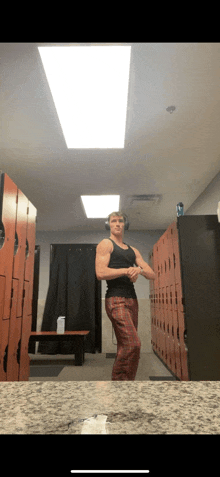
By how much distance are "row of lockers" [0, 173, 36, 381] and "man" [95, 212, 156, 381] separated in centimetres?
79

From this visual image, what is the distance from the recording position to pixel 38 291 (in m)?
6.03

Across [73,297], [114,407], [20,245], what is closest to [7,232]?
[20,245]

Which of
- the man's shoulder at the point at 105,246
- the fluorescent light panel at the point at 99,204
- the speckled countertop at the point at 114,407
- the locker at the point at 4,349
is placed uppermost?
the fluorescent light panel at the point at 99,204

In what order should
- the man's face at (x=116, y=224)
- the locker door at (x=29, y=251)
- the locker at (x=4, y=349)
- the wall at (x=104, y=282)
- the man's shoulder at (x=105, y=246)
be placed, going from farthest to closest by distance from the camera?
1. the wall at (x=104, y=282)
2. the locker door at (x=29, y=251)
3. the locker at (x=4, y=349)
4. the man's face at (x=116, y=224)
5. the man's shoulder at (x=105, y=246)

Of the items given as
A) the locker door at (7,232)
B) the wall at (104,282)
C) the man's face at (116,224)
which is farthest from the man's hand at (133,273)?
the wall at (104,282)

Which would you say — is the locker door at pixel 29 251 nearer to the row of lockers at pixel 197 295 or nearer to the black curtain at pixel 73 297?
the row of lockers at pixel 197 295

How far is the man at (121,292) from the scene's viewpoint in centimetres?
154

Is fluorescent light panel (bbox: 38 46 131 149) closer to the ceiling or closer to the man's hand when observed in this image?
the ceiling

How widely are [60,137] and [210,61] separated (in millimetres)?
1431

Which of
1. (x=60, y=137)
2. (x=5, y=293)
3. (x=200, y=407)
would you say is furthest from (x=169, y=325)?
(x=200, y=407)

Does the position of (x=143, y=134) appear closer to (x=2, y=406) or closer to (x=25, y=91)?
(x=25, y=91)

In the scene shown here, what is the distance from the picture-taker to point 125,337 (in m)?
1.57

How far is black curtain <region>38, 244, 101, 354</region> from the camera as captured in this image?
536 centimetres

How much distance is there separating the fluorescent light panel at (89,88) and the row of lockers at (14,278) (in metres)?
0.73
